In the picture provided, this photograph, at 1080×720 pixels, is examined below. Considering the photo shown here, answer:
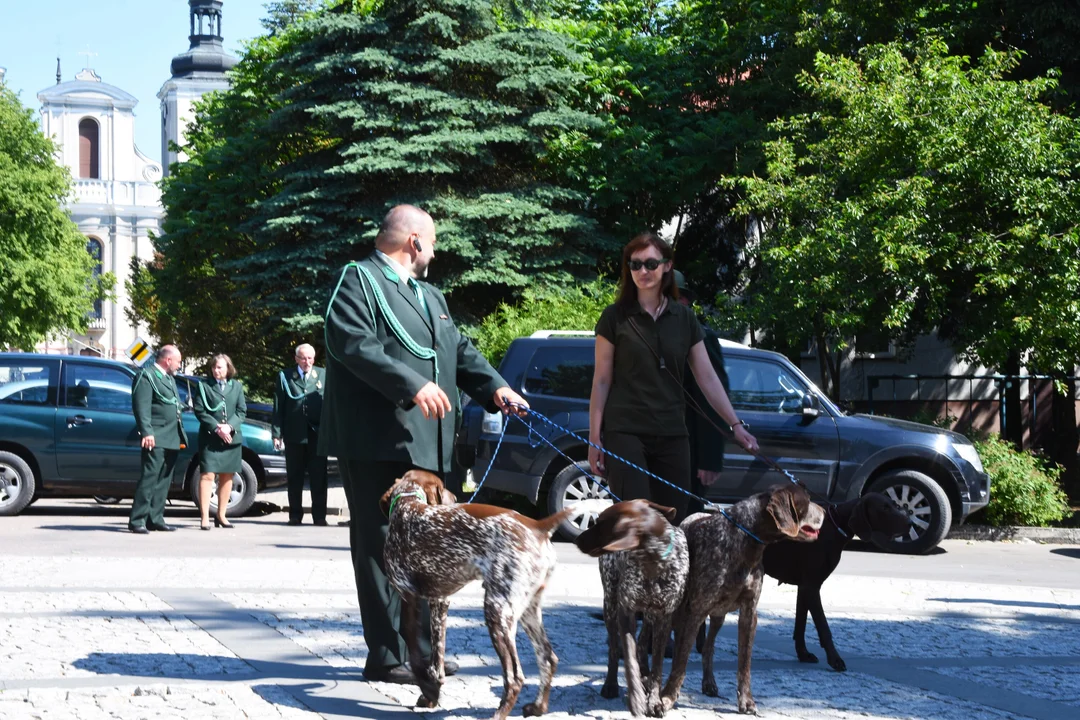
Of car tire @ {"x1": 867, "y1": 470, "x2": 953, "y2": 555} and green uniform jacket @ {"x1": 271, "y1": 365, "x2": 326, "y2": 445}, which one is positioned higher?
green uniform jacket @ {"x1": 271, "y1": 365, "x2": 326, "y2": 445}

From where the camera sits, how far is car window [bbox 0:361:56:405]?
1537cm

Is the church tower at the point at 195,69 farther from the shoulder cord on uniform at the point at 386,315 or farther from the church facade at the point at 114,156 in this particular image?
the shoulder cord on uniform at the point at 386,315

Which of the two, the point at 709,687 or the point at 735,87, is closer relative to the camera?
the point at 709,687

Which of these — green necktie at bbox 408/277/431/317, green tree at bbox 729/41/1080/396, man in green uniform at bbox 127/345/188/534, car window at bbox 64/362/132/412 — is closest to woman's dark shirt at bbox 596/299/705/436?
green necktie at bbox 408/277/431/317

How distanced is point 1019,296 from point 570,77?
9989 mm

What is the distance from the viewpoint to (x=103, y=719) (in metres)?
4.94

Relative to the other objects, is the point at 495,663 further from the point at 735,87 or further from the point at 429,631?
the point at 735,87

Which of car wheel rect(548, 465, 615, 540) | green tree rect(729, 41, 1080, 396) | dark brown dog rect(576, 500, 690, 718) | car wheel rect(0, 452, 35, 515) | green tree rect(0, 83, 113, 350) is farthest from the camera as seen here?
green tree rect(0, 83, 113, 350)

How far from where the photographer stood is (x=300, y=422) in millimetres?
14422

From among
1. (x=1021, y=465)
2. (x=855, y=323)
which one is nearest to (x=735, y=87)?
(x=855, y=323)

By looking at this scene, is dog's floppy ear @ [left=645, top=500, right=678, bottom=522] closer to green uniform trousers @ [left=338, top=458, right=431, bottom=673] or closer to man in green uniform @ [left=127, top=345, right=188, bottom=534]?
green uniform trousers @ [left=338, top=458, right=431, bottom=673]

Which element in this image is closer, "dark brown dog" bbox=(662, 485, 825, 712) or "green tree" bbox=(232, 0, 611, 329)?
"dark brown dog" bbox=(662, 485, 825, 712)

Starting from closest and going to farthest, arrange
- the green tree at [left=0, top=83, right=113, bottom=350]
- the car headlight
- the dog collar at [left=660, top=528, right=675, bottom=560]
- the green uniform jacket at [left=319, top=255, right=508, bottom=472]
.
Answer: the dog collar at [left=660, top=528, right=675, bottom=560]
the green uniform jacket at [left=319, top=255, right=508, bottom=472]
the car headlight
the green tree at [left=0, top=83, right=113, bottom=350]

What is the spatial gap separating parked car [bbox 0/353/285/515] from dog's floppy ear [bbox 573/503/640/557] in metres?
11.2
